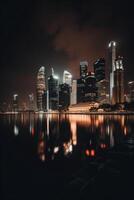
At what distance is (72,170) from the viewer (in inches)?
522

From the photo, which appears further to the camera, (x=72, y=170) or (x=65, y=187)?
(x=72, y=170)

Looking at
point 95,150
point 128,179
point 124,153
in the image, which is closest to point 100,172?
point 128,179

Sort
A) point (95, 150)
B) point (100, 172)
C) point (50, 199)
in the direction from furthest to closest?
1. point (95, 150)
2. point (100, 172)
3. point (50, 199)

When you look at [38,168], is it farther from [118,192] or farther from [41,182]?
[118,192]

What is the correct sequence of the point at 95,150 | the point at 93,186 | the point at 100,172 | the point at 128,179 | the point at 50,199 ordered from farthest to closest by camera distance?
1. the point at 95,150
2. the point at 100,172
3. the point at 128,179
4. the point at 93,186
5. the point at 50,199

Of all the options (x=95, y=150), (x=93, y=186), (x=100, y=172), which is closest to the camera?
(x=93, y=186)

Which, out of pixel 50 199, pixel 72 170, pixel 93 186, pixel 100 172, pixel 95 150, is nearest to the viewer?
pixel 50 199

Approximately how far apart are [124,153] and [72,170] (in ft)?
16.2

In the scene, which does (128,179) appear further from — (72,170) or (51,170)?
(51,170)

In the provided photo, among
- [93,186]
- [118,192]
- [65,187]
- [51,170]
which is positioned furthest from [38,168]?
[118,192]

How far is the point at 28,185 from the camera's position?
36.6ft

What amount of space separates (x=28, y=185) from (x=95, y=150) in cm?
875

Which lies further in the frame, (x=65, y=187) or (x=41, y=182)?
(x=41, y=182)

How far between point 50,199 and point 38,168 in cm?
485
